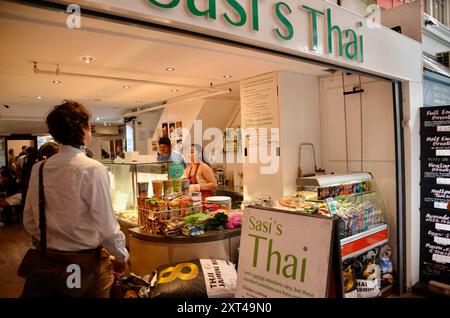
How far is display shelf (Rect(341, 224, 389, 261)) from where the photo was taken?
355 centimetres

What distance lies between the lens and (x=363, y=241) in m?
3.77

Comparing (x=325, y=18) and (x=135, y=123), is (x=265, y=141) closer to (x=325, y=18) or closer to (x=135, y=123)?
(x=325, y=18)

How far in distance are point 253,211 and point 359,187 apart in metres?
2.54

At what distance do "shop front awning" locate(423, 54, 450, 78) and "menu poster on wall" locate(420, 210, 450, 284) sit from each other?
193 centimetres

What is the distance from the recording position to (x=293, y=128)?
4496 millimetres

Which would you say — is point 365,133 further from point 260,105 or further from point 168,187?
point 168,187

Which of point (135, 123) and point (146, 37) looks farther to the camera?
point (135, 123)

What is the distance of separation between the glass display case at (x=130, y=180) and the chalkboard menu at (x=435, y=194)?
323cm

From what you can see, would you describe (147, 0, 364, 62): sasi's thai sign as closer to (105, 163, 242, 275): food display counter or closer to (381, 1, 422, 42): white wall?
(381, 1, 422, 42): white wall

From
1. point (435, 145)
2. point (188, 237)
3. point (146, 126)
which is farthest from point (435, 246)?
point (146, 126)

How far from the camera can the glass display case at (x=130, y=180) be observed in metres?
3.98

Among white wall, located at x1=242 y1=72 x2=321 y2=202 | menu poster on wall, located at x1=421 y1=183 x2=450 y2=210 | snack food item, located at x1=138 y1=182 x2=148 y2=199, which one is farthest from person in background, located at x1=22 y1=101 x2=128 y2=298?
menu poster on wall, located at x1=421 y1=183 x2=450 y2=210
